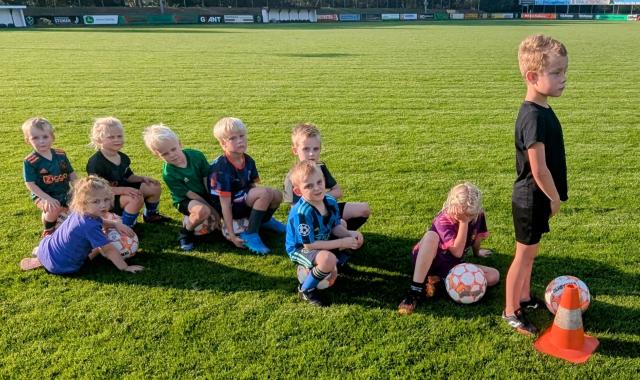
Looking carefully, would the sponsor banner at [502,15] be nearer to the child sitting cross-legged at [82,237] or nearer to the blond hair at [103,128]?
the blond hair at [103,128]

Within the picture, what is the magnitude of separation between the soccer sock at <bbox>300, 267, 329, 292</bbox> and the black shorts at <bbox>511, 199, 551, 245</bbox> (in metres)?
1.42

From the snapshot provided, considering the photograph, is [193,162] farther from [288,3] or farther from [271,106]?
[288,3]

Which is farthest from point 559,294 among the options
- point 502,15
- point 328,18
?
point 502,15

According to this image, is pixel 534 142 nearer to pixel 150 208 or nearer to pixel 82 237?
pixel 82 237

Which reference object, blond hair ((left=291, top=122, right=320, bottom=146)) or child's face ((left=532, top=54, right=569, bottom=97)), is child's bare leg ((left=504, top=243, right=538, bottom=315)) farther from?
blond hair ((left=291, top=122, right=320, bottom=146))

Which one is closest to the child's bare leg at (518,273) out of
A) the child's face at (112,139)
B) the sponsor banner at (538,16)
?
the child's face at (112,139)

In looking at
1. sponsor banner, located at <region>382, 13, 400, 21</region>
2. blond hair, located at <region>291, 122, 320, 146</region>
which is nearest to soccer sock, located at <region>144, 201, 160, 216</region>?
blond hair, located at <region>291, 122, 320, 146</region>

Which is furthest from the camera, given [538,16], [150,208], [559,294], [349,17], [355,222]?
[538,16]

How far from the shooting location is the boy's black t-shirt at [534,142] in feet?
9.46

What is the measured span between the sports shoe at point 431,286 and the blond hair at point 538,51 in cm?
176

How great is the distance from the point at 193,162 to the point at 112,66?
44.6ft

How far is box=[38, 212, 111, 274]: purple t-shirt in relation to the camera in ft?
13.4

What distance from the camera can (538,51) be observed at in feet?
9.39

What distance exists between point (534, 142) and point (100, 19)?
58.9 m
